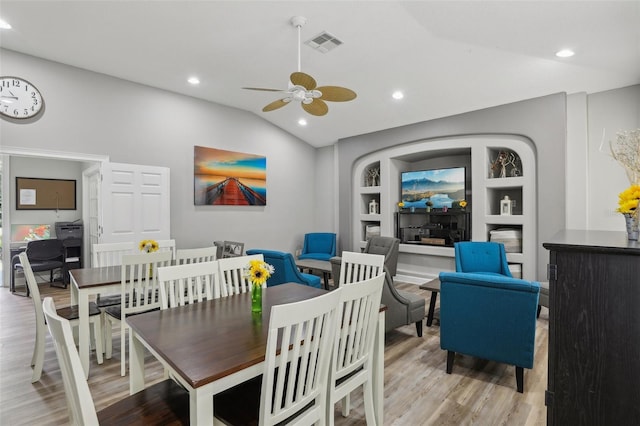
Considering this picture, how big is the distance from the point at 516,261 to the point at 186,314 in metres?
4.68

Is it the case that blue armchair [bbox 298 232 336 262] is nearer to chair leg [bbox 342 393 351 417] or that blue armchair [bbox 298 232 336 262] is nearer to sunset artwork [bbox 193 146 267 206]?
sunset artwork [bbox 193 146 267 206]

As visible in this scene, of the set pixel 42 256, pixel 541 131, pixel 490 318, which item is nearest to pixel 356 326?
pixel 490 318

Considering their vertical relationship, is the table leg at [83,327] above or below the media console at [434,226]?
below

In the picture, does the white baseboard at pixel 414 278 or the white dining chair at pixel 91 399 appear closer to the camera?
the white dining chair at pixel 91 399

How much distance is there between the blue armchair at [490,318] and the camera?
236cm

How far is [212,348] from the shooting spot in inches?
56.8

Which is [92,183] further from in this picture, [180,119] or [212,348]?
[212,348]

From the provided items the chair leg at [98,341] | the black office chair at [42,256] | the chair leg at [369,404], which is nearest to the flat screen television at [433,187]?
the chair leg at [369,404]

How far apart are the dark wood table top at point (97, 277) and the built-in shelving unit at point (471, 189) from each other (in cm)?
464

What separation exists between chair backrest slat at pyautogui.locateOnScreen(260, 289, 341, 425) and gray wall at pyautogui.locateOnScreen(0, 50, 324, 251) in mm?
4580

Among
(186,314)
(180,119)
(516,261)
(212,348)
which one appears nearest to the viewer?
(212,348)

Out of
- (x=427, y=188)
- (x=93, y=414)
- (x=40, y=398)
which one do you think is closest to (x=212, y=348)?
(x=93, y=414)

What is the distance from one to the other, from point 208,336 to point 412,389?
1734 millimetres

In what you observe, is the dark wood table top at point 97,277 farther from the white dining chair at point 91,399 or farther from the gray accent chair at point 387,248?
the gray accent chair at point 387,248
